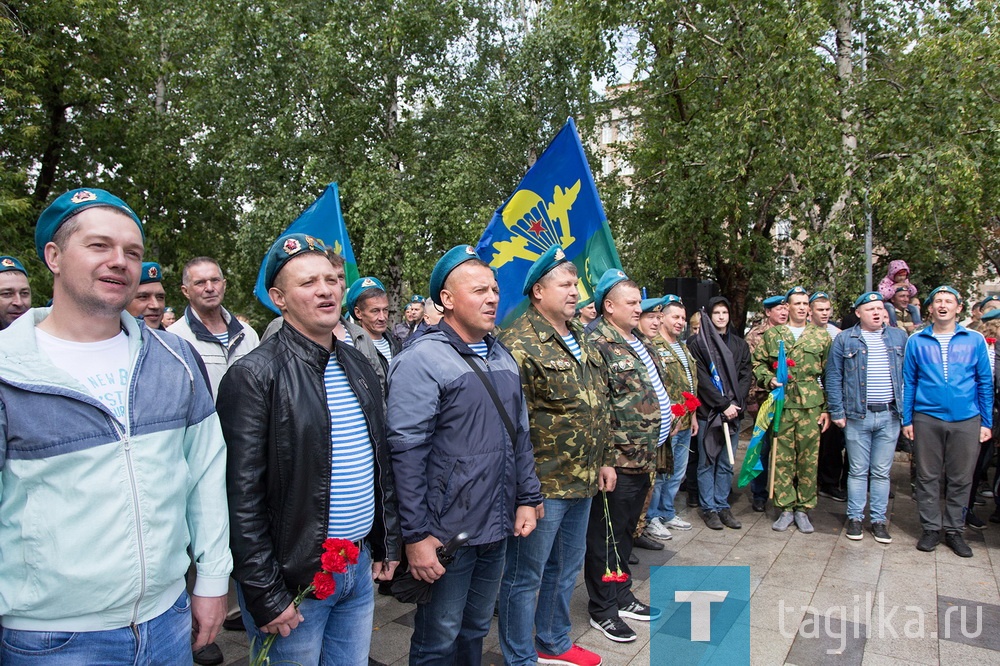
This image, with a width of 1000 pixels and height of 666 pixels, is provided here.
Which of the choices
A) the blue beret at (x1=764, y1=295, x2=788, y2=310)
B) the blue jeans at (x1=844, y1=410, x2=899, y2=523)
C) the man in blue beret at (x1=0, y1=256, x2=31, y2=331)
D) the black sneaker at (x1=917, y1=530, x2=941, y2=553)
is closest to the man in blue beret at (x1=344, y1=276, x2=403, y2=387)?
the man in blue beret at (x1=0, y1=256, x2=31, y2=331)

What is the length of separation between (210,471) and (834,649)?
3535 millimetres

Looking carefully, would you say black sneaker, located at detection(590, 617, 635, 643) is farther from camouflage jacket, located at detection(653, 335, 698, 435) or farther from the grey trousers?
the grey trousers

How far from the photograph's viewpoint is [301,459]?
212cm

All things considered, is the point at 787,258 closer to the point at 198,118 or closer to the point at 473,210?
the point at 473,210

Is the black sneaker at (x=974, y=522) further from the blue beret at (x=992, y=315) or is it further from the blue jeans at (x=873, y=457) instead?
the blue beret at (x=992, y=315)

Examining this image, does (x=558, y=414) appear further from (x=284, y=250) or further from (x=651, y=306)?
(x=651, y=306)

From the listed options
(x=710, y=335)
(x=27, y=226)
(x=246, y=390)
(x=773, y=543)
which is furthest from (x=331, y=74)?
(x=246, y=390)

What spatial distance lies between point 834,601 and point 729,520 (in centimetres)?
166

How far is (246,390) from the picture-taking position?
210 cm

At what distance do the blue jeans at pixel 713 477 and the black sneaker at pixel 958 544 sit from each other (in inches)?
68.3

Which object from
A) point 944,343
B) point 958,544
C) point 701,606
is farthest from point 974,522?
point 701,606

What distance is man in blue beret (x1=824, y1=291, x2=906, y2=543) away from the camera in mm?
5684

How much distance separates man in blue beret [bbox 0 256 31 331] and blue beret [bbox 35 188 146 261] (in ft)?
9.54

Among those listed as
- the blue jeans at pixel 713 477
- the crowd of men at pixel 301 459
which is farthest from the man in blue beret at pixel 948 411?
the crowd of men at pixel 301 459
